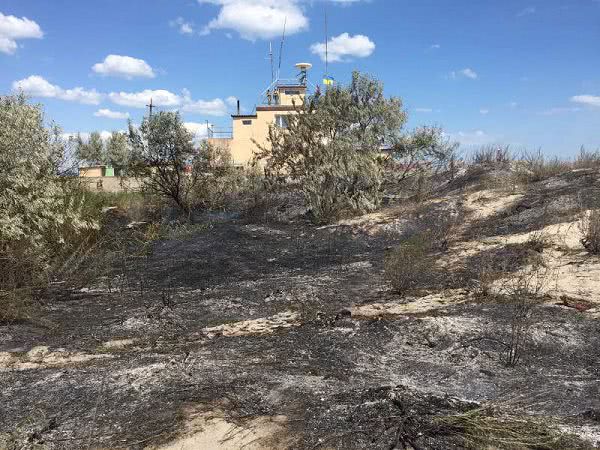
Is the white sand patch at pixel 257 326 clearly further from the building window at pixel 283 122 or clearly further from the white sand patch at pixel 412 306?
the building window at pixel 283 122

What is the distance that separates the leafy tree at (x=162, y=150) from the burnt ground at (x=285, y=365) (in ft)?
30.3

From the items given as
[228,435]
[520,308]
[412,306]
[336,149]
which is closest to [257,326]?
[412,306]

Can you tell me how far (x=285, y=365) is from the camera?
4.82 metres

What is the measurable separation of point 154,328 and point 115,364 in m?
1.41

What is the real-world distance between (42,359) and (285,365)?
2528 mm

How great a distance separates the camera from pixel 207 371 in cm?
462

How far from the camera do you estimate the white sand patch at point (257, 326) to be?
19.9 feet

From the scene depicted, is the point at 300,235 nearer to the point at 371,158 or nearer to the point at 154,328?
the point at 371,158

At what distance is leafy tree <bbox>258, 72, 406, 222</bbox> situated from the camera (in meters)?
15.7

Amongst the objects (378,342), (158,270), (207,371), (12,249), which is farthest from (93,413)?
(158,270)

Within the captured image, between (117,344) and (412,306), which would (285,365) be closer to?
(117,344)

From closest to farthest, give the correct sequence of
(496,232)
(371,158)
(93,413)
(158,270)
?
(93,413) → (158,270) → (496,232) → (371,158)

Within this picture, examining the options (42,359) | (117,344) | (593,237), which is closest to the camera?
(42,359)

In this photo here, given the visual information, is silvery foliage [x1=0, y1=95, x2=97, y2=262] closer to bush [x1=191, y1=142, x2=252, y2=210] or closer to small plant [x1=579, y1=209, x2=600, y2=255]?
small plant [x1=579, y1=209, x2=600, y2=255]
